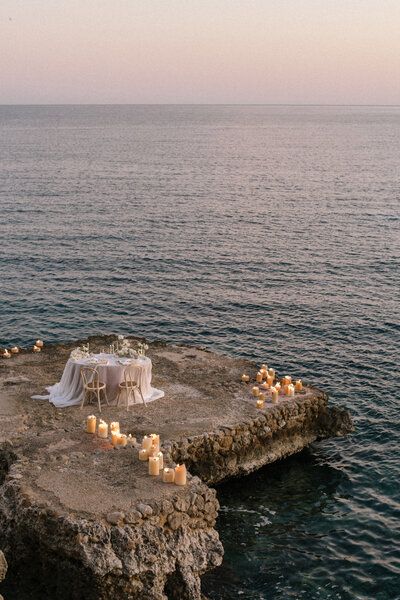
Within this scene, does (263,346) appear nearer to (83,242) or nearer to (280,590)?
(280,590)

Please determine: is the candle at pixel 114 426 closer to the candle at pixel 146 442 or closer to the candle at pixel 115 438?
the candle at pixel 115 438

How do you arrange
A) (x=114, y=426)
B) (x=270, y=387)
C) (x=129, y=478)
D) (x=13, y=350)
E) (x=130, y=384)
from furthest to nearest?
(x=13, y=350)
(x=270, y=387)
(x=130, y=384)
(x=114, y=426)
(x=129, y=478)

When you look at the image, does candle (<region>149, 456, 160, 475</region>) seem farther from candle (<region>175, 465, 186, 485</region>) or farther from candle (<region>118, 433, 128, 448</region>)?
candle (<region>118, 433, 128, 448</region>)

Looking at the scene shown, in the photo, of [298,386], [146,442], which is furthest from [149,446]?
[298,386]

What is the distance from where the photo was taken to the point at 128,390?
29156 mm

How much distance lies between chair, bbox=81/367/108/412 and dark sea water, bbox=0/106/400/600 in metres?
6.24

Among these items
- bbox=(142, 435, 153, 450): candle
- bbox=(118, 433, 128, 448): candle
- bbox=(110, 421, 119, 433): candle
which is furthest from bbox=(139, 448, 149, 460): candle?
bbox=(110, 421, 119, 433): candle

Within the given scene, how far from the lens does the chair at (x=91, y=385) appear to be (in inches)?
1136

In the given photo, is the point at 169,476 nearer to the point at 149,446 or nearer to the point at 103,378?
the point at 149,446

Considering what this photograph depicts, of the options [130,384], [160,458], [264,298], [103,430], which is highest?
[130,384]

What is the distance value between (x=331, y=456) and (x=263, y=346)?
39.2ft

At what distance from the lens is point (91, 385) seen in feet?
96.5

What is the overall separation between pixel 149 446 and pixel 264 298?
27214 millimetres

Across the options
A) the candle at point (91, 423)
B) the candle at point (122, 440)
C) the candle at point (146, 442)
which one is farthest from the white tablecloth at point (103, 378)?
the candle at point (146, 442)
